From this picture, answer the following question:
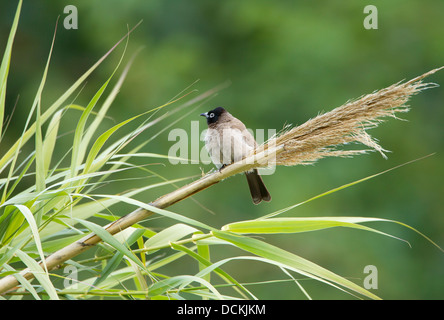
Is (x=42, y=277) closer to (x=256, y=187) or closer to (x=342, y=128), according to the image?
(x=342, y=128)

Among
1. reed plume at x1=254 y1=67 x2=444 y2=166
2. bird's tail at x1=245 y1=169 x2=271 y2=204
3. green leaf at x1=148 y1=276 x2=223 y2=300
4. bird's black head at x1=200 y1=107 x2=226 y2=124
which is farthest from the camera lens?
bird's black head at x1=200 y1=107 x2=226 y2=124

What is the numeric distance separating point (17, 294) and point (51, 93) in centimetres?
667

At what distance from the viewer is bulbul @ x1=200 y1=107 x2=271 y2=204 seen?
3.09 m

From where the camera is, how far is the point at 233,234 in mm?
1518

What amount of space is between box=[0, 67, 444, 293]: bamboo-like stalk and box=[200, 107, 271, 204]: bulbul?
1.40 metres

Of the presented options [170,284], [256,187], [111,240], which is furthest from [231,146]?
[111,240]

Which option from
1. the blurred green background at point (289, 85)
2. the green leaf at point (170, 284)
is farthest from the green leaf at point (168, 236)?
the blurred green background at point (289, 85)

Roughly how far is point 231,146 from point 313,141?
1.65 meters

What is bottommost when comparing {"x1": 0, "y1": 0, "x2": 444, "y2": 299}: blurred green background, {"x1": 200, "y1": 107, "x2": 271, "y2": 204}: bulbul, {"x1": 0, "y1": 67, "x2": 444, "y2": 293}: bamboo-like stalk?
{"x1": 0, "y1": 67, "x2": 444, "y2": 293}: bamboo-like stalk

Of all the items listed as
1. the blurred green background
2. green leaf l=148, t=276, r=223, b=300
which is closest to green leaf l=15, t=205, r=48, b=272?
green leaf l=148, t=276, r=223, b=300

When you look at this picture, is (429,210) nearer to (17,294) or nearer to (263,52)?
(263,52)

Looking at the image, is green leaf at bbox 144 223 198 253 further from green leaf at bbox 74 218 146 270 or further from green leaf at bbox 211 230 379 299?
green leaf at bbox 74 218 146 270

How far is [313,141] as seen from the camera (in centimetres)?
152

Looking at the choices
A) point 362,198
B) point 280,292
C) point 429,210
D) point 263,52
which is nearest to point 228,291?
point 280,292
